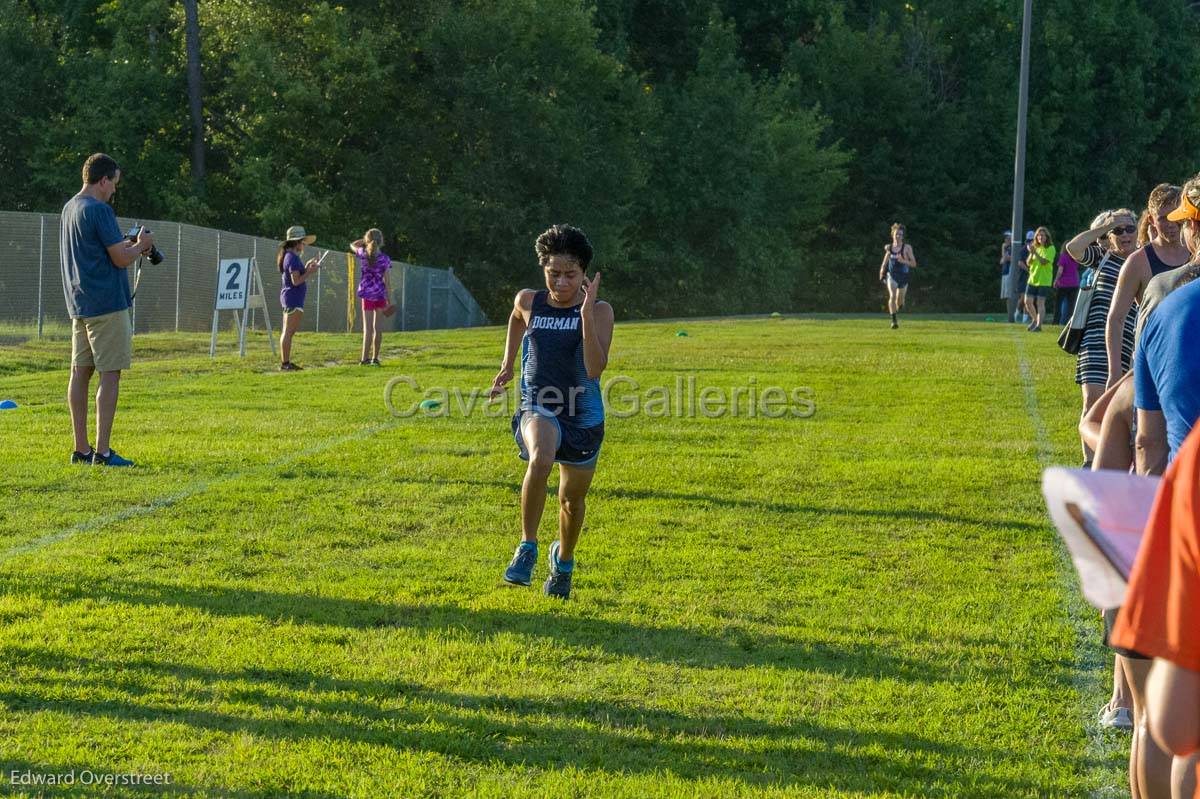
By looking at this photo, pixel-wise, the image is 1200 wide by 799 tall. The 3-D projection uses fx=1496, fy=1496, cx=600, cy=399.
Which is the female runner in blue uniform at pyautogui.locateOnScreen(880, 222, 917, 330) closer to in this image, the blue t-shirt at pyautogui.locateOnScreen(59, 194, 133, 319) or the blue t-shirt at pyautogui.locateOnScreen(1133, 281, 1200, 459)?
the blue t-shirt at pyautogui.locateOnScreen(59, 194, 133, 319)

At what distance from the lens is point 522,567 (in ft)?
23.9

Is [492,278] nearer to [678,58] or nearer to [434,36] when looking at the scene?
[434,36]

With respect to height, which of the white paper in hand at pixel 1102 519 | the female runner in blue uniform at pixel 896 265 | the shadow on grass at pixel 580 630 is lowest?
the shadow on grass at pixel 580 630

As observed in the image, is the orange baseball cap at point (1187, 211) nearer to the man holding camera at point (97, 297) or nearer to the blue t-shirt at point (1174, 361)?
the blue t-shirt at point (1174, 361)

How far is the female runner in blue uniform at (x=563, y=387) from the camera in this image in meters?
7.00

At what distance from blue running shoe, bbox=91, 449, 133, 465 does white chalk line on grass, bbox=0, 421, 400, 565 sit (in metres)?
0.84

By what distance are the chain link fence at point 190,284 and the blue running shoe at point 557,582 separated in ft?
47.6

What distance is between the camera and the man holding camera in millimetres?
10469

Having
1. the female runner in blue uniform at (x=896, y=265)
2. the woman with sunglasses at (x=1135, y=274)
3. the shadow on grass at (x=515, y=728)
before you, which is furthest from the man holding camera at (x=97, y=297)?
the female runner in blue uniform at (x=896, y=265)

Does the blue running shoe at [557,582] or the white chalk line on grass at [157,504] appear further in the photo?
the white chalk line on grass at [157,504]

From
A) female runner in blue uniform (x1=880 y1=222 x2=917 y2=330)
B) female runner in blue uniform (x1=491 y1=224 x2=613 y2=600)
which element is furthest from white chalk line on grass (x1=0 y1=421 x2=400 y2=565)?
female runner in blue uniform (x1=880 y1=222 x2=917 y2=330)

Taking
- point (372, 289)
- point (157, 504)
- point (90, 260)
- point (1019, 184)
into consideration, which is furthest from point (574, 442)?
point (1019, 184)

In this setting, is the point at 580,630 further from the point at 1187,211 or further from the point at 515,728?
the point at 1187,211

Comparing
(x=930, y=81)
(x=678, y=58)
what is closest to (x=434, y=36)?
(x=678, y=58)
